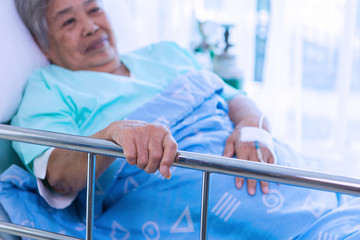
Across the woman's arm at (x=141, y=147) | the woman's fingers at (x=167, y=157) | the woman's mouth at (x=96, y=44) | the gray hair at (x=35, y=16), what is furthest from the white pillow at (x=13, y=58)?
the woman's fingers at (x=167, y=157)

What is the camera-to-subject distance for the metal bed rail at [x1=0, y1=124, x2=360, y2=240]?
616 millimetres

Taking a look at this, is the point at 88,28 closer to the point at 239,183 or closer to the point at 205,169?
the point at 239,183

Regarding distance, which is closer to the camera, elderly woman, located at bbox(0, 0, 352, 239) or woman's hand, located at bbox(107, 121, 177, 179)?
woman's hand, located at bbox(107, 121, 177, 179)

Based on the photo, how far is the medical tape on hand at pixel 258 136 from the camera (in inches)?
42.6

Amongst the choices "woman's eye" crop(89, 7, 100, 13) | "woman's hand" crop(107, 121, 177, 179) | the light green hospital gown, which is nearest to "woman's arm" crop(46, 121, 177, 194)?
"woman's hand" crop(107, 121, 177, 179)

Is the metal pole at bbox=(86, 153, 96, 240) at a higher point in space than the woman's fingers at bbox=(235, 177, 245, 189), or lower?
higher

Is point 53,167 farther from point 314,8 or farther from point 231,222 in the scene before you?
point 314,8

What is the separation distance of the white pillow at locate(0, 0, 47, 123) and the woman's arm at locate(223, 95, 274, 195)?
1.99ft

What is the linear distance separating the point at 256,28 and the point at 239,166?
5.40 ft

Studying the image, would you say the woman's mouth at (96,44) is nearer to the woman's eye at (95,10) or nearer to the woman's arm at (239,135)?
the woman's eye at (95,10)

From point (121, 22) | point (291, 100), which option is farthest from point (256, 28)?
point (121, 22)

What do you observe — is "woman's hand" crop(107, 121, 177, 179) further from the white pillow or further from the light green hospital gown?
the white pillow

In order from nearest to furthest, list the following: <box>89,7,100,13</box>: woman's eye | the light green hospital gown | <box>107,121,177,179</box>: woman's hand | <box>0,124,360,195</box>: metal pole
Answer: <box>0,124,360,195</box>: metal pole < <box>107,121,177,179</box>: woman's hand < the light green hospital gown < <box>89,7,100,13</box>: woman's eye

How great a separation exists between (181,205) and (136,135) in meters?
0.30
